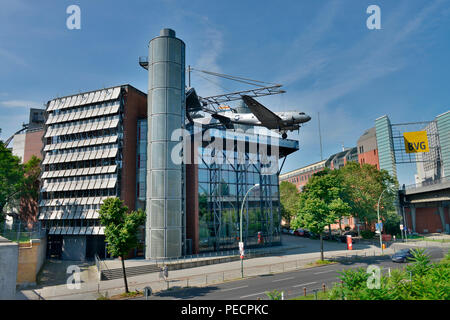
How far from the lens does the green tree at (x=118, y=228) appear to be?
2411cm

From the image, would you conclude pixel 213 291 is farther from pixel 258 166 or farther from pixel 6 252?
pixel 258 166

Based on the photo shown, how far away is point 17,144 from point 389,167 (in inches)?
3175

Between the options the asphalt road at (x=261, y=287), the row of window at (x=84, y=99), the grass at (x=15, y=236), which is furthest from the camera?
the row of window at (x=84, y=99)

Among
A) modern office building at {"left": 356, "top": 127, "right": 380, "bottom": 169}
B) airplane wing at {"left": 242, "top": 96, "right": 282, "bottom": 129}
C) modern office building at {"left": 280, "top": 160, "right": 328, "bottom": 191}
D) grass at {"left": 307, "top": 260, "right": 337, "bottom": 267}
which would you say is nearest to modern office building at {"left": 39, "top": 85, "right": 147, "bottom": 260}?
airplane wing at {"left": 242, "top": 96, "right": 282, "bottom": 129}

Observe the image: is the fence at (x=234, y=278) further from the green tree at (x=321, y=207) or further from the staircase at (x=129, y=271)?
the green tree at (x=321, y=207)

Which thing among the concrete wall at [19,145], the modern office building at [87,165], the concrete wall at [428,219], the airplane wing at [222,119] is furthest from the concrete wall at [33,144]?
the concrete wall at [428,219]

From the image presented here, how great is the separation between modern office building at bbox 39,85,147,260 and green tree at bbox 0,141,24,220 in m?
3.31

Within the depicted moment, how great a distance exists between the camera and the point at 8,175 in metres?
42.2

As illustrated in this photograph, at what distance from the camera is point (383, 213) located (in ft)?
186

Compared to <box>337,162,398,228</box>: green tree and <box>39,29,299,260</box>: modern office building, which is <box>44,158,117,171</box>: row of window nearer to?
<box>39,29,299,260</box>: modern office building

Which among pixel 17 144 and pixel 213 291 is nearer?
pixel 213 291

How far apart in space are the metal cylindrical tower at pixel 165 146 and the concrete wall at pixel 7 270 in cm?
2032

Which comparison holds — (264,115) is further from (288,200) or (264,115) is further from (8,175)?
(288,200)
